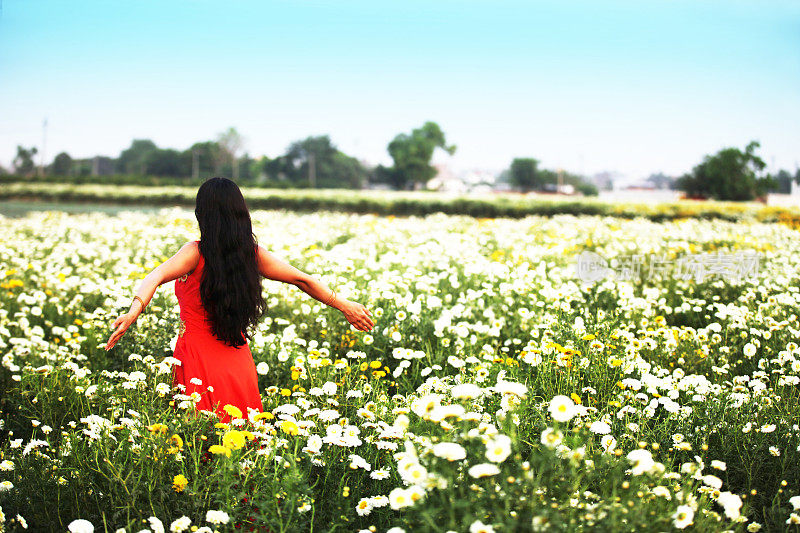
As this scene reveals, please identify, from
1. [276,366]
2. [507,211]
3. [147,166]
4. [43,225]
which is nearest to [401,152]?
[147,166]

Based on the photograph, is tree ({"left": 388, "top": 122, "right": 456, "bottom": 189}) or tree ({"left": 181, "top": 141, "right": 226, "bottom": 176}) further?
tree ({"left": 388, "top": 122, "right": 456, "bottom": 189})

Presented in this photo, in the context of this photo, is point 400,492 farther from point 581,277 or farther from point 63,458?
point 581,277

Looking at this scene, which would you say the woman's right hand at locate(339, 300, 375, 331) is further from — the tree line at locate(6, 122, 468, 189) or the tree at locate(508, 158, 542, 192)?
the tree at locate(508, 158, 542, 192)

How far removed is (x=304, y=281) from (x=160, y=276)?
74 cm

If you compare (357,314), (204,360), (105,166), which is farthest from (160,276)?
(105,166)

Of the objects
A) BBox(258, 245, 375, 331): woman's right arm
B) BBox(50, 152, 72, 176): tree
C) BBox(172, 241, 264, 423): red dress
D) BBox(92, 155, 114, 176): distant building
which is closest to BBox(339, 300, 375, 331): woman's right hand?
BBox(258, 245, 375, 331): woman's right arm

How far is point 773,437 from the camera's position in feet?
9.72

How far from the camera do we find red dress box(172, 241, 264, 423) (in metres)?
3.03

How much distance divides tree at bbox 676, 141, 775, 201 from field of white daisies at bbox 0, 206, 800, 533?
62.5 metres

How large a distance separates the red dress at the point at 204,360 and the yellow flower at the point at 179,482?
2.32 feet

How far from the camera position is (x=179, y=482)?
2.23 meters

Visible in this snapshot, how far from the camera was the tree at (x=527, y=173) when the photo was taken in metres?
103

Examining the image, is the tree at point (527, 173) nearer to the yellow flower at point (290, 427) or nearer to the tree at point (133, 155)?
the tree at point (133, 155)

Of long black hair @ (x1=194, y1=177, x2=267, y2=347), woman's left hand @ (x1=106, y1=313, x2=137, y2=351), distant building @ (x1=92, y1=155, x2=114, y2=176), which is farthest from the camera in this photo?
distant building @ (x1=92, y1=155, x2=114, y2=176)
